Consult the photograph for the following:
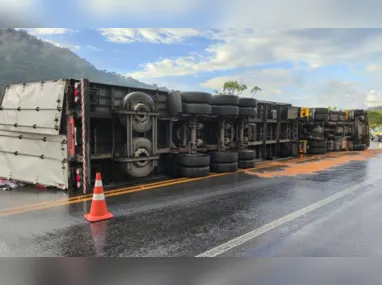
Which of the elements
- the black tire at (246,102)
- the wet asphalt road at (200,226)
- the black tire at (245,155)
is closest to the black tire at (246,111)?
the black tire at (246,102)

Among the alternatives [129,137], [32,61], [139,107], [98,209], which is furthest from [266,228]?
[32,61]

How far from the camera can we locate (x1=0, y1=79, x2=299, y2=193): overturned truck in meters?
6.19

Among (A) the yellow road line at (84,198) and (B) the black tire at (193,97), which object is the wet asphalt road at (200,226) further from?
(B) the black tire at (193,97)

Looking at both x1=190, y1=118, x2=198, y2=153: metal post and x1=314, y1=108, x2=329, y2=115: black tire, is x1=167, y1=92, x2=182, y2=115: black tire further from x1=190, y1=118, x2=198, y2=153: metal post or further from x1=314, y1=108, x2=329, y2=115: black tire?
x1=314, y1=108, x2=329, y2=115: black tire

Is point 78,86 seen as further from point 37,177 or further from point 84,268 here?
point 84,268

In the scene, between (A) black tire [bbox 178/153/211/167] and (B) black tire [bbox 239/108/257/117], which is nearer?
(A) black tire [bbox 178/153/211/167]

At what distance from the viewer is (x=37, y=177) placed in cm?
657

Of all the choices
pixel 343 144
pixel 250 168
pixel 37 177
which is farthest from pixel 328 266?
pixel 343 144

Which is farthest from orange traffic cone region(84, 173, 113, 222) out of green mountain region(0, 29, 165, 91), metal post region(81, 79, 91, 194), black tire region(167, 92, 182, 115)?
green mountain region(0, 29, 165, 91)

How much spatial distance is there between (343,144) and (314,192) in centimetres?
1310

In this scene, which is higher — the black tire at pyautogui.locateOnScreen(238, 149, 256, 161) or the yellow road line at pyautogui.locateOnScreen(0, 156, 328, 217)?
the black tire at pyautogui.locateOnScreen(238, 149, 256, 161)

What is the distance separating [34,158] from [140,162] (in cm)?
240

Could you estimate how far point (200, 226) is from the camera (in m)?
4.18

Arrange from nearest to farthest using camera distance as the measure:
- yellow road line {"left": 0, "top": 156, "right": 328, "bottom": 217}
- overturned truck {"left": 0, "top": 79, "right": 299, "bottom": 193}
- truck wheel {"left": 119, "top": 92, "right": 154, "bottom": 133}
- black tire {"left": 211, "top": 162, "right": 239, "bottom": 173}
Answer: yellow road line {"left": 0, "top": 156, "right": 328, "bottom": 217} → overturned truck {"left": 0, "top": 79, "right": 299, "bottom": 193} → truck wheel {"left": 119, "top": 92, "right": 154, "bottom": 133} → black tire {"left": 211, "top": 162, "right": 239, "bottom": 173}
